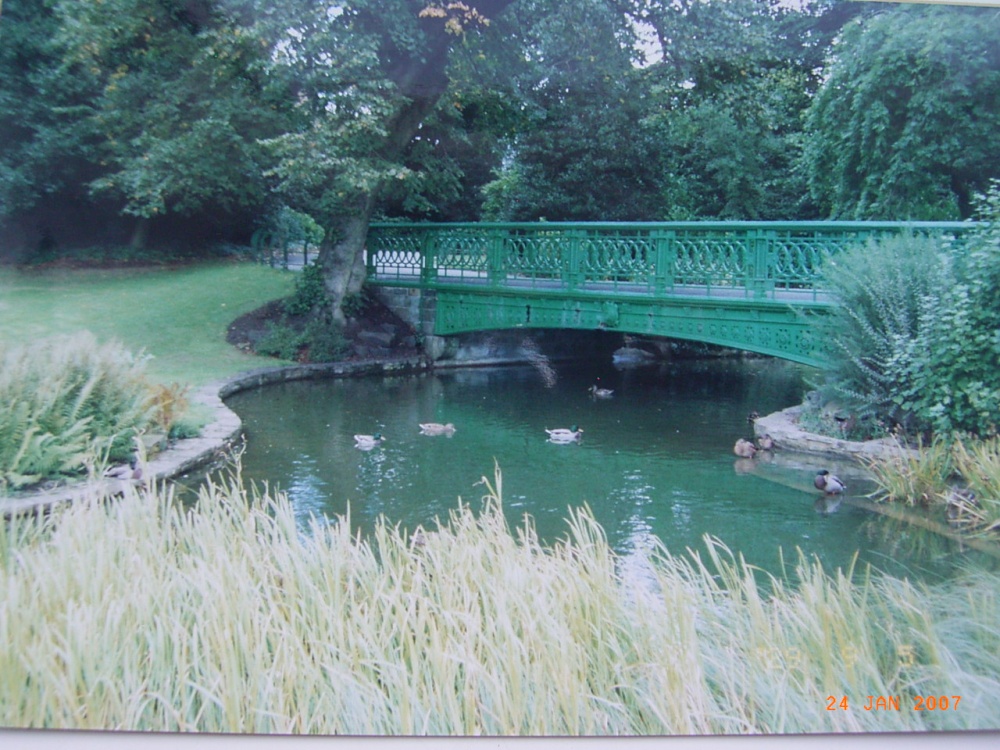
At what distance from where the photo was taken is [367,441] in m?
5.52

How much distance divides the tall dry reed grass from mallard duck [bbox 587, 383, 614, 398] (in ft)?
8.66

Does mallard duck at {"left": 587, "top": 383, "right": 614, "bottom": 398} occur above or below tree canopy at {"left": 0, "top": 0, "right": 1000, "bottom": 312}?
below

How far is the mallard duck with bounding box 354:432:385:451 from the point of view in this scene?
17.7 feet

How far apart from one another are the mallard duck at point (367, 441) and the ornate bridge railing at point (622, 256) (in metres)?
1.56

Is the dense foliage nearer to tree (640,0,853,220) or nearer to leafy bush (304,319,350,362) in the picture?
tree (640,0,853,220)

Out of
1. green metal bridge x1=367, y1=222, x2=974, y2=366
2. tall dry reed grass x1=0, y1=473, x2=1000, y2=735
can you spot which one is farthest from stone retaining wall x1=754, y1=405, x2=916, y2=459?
tall dry reed grass x1=0, y1=473, x2=1000, y2=735

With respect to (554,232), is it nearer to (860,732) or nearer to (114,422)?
(114,422)

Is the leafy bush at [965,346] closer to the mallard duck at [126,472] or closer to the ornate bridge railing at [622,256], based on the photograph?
the ornate bridge railing at [622,256]

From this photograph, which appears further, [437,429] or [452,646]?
[437,429]

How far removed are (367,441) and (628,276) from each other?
306cm

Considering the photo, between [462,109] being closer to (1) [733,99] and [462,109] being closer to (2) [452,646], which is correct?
(1) [733,99]

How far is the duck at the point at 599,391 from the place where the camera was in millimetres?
6129

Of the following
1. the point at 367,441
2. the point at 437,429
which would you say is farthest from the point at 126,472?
the point at 437,429

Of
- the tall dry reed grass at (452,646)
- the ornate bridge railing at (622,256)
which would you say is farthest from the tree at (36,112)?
the ornate bridge railing at (622,256)
